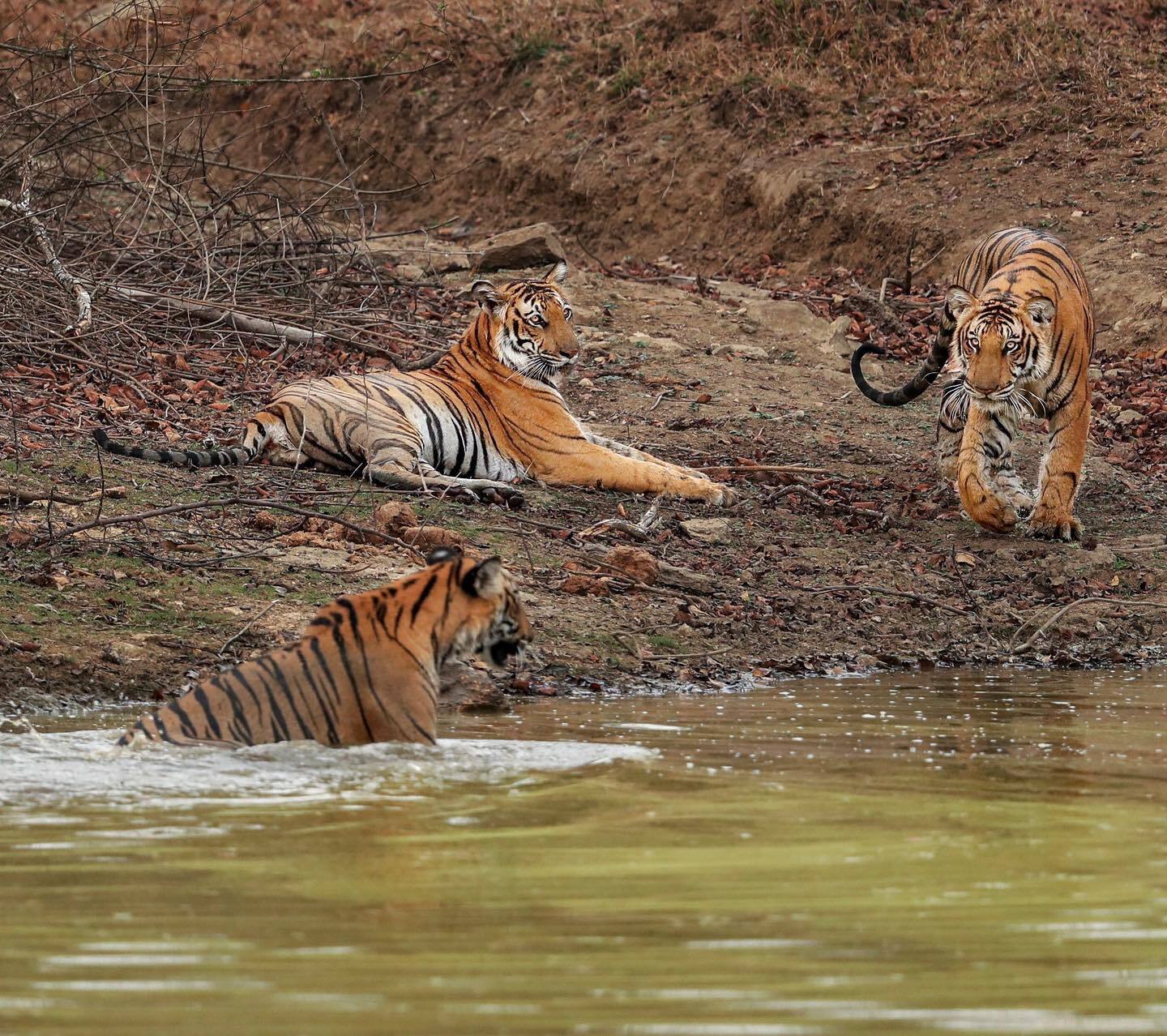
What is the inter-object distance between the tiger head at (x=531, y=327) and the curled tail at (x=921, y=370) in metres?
1.69

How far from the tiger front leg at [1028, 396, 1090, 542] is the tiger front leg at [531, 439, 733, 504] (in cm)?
162

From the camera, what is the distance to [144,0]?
1209 cm

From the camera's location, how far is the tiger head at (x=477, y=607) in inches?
212

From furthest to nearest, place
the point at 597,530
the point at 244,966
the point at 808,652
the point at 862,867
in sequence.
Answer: the point at 597,530
the point at 808,652
the point at 862,867
the point at 244,966

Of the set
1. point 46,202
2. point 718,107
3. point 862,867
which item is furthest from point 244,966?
point 718,107

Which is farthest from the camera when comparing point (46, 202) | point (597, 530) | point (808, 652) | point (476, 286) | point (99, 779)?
point (46, 202)

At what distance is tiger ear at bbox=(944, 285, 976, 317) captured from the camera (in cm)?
929

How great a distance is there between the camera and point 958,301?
367 inches

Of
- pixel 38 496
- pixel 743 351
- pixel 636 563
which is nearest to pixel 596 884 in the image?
pixel 636 563

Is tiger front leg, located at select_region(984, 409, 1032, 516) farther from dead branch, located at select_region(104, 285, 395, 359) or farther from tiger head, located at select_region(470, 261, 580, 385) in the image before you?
dead branch, located at select_region(104, 285, 395, 359)

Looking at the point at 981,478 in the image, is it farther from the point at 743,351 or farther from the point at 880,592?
the point at 743,351

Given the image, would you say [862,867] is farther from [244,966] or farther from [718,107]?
[718,107]

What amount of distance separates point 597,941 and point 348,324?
923 centimetres

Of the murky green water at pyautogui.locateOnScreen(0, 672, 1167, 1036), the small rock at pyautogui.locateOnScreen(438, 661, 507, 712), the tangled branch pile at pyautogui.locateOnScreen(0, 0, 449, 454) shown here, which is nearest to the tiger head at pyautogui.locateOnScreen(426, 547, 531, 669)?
the murky green water at pyautogui.locateOnScreen(0, 672, 1167, 1036)
